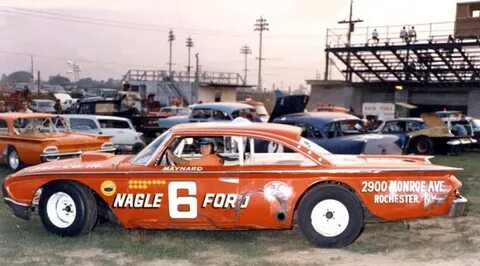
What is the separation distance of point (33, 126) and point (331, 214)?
806 centimetres

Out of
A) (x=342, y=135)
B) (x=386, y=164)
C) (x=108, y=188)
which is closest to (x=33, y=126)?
(x=108, y=188)

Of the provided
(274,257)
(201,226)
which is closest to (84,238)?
(201,226)

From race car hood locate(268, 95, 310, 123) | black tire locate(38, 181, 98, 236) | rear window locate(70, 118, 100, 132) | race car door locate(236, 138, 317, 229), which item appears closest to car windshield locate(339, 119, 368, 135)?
race car hood locate(268, 95, 310, 123)

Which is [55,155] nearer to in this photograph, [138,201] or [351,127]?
[138,201]

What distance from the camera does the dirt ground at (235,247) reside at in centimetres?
562

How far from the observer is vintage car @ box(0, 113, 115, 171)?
10906 mm

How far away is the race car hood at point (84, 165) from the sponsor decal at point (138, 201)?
36 cm

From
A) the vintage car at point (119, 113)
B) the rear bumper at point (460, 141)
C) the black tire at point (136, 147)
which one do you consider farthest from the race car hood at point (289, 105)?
the rear bumper at point (460, 141)

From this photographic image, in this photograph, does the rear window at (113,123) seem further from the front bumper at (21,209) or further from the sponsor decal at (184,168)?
the sponsor decal at (184,168)

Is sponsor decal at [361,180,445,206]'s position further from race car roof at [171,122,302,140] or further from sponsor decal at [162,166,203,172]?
sponsor decal at [162,166,203,172]

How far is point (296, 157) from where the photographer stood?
6.26 m

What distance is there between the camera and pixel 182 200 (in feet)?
19.9

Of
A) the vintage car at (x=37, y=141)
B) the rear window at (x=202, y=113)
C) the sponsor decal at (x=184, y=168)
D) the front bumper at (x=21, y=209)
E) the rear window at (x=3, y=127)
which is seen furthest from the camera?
the rear window at (x=202, y=113)

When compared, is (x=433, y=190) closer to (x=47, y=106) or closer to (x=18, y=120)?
(x=18, y=120)
